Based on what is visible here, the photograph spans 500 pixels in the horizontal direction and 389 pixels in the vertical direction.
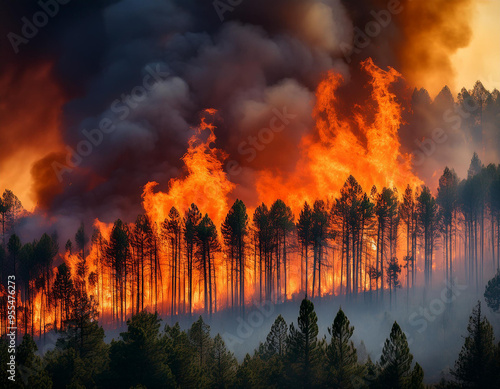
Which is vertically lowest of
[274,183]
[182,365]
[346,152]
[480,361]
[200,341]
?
[480,361]

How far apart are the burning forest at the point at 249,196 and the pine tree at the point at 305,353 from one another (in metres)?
0.16

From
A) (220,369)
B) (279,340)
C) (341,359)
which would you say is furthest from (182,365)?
(341,359)

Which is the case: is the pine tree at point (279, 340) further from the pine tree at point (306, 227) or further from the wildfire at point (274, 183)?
the wildfire at point (274, 183)

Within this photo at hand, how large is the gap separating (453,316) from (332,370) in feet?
98.5

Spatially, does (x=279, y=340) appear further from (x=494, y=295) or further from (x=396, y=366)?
(x=494, y=295)

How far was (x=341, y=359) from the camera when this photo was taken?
34812 millimetres

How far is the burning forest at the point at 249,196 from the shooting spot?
120ft

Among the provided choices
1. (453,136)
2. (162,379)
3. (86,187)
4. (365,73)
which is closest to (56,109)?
(86,187)

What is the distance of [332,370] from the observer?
114ft

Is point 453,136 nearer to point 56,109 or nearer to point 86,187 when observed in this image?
point 86,187

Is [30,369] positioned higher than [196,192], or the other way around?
[196,192]

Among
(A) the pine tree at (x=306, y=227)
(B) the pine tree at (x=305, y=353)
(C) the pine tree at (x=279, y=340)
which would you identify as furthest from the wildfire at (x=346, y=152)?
(B) the pine tree at (x=305, y=353)

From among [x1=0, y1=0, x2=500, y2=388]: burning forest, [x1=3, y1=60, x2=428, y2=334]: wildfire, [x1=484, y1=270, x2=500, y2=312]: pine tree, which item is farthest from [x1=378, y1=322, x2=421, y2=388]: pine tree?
[x1=3, y1=60, x2=428, y2=334]: wildfire

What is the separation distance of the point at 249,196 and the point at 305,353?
51.1 metres
